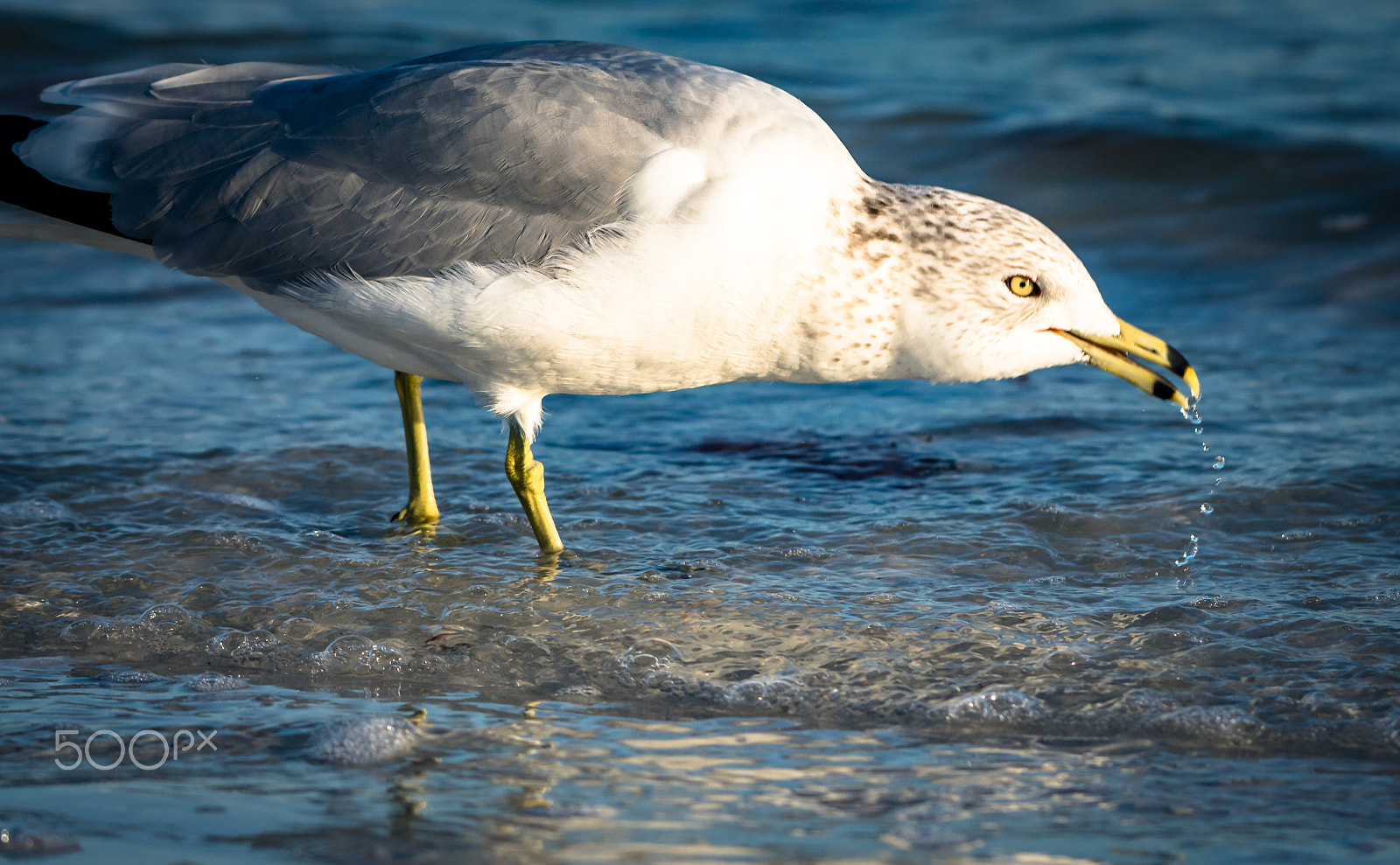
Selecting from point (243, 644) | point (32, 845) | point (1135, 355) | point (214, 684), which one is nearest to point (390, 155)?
point (243, 644)

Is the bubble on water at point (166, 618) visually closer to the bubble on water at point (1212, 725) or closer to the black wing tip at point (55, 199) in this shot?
the black wing tip at point (55, 199)

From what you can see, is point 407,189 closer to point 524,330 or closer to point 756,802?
point 524,330

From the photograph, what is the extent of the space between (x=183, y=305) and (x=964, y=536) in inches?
→ 188

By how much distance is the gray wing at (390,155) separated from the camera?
397 cm

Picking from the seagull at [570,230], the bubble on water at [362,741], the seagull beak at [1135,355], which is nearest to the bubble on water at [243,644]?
the bubble on water at [362,741]

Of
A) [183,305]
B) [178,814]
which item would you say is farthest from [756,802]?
[183,305]

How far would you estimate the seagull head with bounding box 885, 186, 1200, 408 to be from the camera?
13.5 ft

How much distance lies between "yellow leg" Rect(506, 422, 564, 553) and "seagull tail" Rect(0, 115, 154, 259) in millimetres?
1238

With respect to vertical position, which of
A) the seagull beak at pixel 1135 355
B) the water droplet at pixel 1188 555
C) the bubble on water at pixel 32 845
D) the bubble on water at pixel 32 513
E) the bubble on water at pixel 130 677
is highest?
the seagull beak at pixel 1135 355

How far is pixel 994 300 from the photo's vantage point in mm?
4129

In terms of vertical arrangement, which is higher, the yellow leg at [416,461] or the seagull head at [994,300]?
the seagull head at [994,300]

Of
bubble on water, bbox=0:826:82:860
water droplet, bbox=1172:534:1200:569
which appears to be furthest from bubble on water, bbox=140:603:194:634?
water droplet, bbox=1172:534:1200:569

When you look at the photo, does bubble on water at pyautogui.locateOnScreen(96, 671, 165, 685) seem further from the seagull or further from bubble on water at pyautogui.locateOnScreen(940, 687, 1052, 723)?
bubble on water at pyautogui.locateOnScreen(940, 687, 1052, 723)

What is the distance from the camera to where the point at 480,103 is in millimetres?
4043
